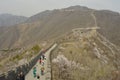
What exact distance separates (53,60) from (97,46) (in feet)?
67.6

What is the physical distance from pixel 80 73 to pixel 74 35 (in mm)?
21331

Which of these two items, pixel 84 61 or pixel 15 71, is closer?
pixel 15 71

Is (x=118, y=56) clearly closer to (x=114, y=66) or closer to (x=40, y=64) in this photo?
(x=114, y=66)

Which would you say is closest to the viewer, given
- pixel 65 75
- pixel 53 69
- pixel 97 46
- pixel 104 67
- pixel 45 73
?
pixel 45 73

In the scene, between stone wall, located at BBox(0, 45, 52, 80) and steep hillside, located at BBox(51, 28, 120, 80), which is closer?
stone wall, located at BBox(0, 45, 52, 80)

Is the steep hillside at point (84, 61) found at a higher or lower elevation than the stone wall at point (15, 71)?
lower

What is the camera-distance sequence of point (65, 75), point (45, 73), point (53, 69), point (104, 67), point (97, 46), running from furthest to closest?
point (97, 46), point (104, 67), point (65, 75), point (53, 69), point (45, 73)

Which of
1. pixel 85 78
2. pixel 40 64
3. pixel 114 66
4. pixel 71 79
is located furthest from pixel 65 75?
pixel 114 66

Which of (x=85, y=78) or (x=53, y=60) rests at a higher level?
(x=53, y=60)

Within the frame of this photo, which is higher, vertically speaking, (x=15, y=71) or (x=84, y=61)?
(x=15, y=71)

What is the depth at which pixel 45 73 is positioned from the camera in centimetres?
4066

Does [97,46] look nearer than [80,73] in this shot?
No

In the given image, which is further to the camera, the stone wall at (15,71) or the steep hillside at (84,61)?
the steep hillside at (84,61)

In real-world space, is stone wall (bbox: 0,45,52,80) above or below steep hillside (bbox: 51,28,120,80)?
above
